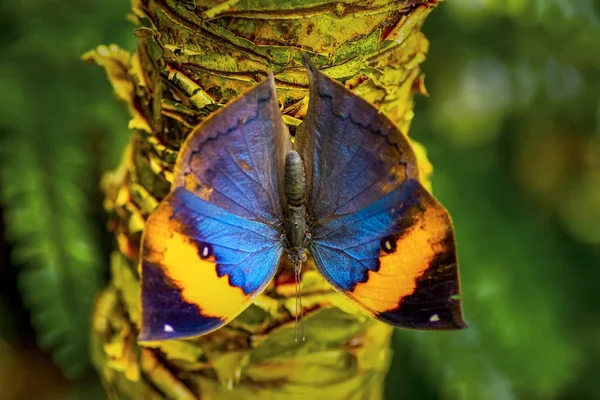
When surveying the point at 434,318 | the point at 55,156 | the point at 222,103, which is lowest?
the point at 55,156

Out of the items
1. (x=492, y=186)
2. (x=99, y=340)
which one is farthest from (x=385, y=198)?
(x=492, y=186)

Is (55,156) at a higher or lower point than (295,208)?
lower

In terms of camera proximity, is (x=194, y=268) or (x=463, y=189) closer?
(x=194, y=268)

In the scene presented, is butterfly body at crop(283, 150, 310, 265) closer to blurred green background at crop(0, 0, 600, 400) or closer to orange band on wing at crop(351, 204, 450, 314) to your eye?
orange band on wing at crop(351, 204, 450, 314)

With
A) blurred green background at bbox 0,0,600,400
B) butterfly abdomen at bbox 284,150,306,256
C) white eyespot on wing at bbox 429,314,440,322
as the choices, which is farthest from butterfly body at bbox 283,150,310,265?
blurred green background at bbox 0,0,600,400

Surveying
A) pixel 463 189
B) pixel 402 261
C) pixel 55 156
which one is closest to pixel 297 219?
pixel 402 261

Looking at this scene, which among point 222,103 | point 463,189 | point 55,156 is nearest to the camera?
point 222,103

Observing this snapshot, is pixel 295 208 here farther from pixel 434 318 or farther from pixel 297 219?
pixel 434 318

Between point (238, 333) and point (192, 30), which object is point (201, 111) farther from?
point (238, 333)
